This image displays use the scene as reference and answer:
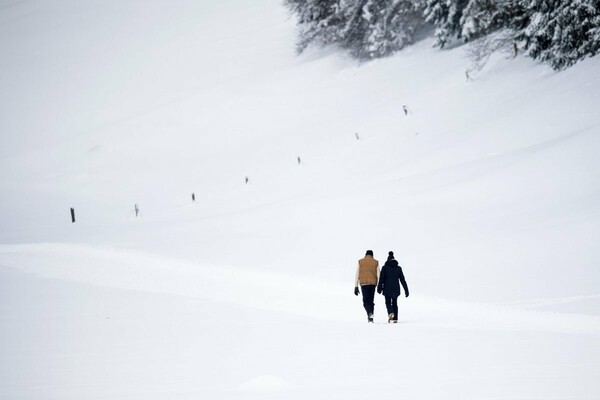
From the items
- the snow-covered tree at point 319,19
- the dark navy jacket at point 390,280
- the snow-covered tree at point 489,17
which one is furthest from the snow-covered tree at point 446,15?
the dark navy jacket at point 390,280

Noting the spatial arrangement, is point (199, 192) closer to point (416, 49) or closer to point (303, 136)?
point (303, 136)

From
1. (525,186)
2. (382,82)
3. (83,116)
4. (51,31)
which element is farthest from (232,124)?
(51,31)

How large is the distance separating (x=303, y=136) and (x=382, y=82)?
6.09 metres

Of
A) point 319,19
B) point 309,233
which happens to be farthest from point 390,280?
point 319,19

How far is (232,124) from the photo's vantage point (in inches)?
1479

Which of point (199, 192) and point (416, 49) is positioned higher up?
point (416, 49)

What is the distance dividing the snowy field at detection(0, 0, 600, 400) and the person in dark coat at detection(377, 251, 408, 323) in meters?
0.54

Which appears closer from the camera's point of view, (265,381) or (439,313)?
(265,381)

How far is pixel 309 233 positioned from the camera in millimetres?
17969

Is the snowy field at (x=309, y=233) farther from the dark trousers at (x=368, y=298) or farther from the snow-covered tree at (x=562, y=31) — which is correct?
the snow-covered tree at (x=562, y=31)

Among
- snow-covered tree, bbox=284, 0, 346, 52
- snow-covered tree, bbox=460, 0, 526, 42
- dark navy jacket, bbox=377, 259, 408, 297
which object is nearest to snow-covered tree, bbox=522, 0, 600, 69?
snow-covered tree, bbox=460, 0, 526, 42

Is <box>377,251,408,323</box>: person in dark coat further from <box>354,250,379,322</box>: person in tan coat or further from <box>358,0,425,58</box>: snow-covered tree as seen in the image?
<box>358,0,425,58</box>: snow-covered tree

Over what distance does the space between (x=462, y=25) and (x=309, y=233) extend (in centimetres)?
1691

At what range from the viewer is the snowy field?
7.41m
